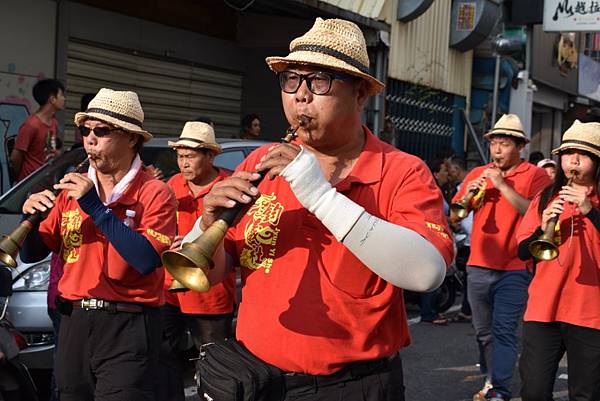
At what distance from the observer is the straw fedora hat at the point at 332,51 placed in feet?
10.0

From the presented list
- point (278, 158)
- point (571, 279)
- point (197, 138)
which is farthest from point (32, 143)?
point (278, 158)

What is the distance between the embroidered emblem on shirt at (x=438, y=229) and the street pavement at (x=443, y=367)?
452 centimetres

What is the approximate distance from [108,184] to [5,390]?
1039mm

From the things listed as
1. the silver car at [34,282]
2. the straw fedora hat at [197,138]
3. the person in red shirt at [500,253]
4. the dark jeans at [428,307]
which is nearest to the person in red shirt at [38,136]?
the silver car at [34,282]

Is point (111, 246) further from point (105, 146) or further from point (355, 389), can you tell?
point (355, 389)

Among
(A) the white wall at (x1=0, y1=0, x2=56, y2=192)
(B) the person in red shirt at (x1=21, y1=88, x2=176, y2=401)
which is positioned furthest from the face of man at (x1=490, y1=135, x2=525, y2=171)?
(A) the white wall at (x1=0, y1=0, x2=56, y2=192)

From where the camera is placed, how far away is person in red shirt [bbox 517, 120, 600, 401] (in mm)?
5434

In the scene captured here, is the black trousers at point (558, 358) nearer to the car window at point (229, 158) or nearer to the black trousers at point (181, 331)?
the black trousers at point (181, 331)

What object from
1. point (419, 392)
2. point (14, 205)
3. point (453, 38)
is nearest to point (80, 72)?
point (14, 205)

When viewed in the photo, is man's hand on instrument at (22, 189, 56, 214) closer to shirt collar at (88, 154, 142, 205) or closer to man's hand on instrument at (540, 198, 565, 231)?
shirt collar at (88, 154, 142, 205)

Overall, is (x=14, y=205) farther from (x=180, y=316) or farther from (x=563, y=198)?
Result: (x=563, y=198)

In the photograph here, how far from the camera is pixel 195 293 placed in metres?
6.32

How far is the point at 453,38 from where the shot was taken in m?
20.9

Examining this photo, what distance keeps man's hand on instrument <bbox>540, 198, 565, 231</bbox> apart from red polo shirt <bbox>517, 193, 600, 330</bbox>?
0.34 ft
